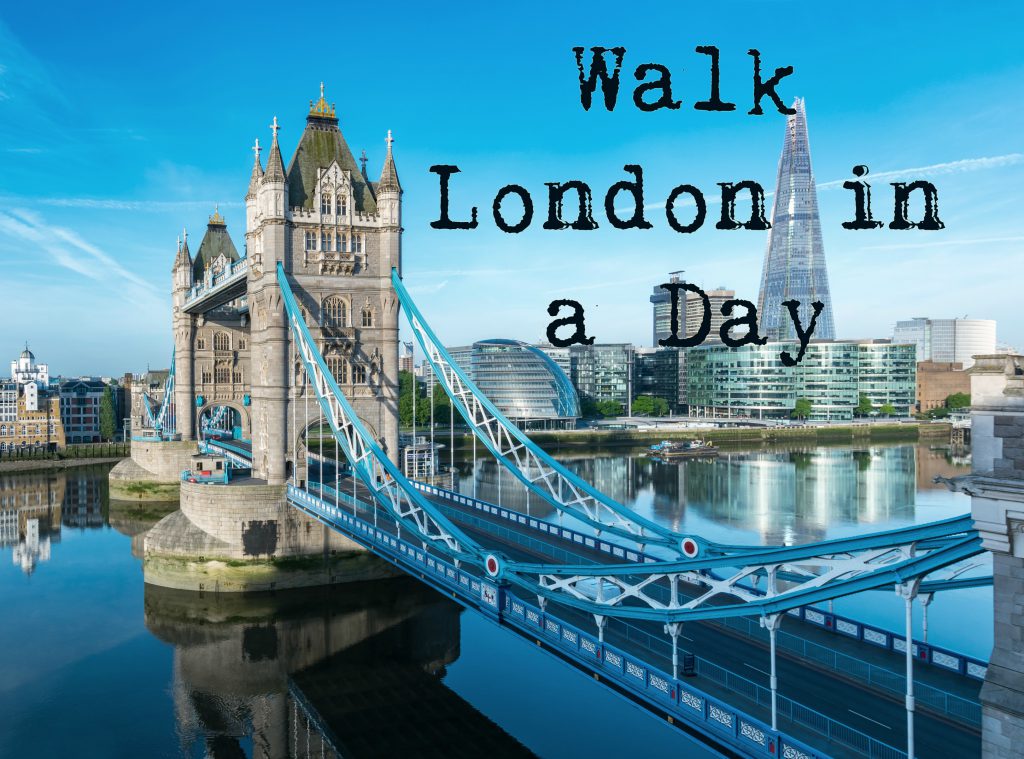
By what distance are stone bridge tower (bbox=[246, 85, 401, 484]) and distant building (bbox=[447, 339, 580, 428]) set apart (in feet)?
286

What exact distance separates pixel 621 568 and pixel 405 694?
48.5ft

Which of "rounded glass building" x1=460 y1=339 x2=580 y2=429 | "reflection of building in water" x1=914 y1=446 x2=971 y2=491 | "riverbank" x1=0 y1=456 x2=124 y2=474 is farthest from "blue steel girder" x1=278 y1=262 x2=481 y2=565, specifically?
"rounded glass building" x1=460 y1=339 x2=580 y2=429

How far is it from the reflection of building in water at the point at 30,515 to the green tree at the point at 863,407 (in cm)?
13434

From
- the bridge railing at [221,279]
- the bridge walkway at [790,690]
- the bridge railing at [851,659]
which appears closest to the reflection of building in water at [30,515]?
the bridge railing at [221,279]

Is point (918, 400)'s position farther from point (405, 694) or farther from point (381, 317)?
point (405, 694)

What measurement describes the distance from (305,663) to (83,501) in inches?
1887

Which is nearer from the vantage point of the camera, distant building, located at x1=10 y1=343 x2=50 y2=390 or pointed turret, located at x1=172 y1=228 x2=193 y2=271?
pointed turret, located at x1=172 y1=228 x2=193 y2=271

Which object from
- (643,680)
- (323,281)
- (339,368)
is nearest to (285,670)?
(339,368)

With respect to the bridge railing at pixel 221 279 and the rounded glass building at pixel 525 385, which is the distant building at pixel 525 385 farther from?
the bridge railing at pixel 221 279

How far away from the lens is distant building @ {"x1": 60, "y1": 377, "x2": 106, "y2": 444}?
11319 cm

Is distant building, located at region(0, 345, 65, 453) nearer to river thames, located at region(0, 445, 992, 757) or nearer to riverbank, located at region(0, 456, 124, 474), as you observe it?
riverbank, located at region(0, 456, 124, 474)

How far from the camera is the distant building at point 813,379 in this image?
515ft

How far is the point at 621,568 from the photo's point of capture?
18.5 m

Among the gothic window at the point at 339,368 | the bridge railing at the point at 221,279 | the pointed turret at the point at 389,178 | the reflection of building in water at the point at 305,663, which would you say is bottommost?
the reflection of building in water at the point at 305,663
